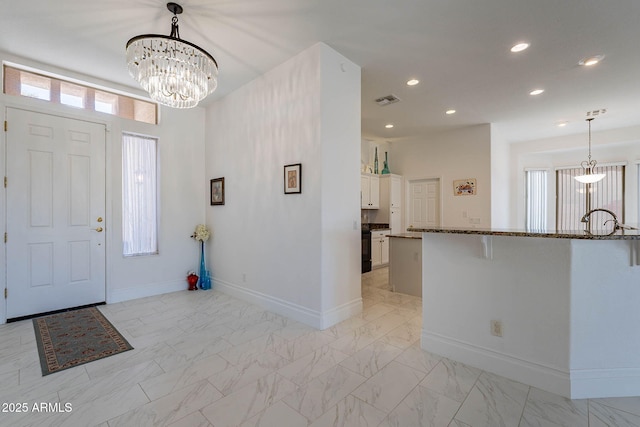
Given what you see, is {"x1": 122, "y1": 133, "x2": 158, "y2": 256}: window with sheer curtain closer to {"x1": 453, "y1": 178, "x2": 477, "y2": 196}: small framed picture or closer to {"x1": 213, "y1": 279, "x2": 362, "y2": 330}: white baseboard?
{"x1": 213, "y1": 279, "x2": 362, "y2": 330}: white baseboard

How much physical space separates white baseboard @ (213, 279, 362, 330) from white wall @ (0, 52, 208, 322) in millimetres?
1267

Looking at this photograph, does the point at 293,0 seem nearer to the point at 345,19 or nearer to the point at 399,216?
the point at 345,19

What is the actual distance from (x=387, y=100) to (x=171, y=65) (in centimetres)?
314

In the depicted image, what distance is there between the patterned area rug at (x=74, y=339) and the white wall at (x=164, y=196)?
2.14ft

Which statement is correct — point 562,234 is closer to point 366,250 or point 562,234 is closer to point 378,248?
point 366,250

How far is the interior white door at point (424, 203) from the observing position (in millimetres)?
6500

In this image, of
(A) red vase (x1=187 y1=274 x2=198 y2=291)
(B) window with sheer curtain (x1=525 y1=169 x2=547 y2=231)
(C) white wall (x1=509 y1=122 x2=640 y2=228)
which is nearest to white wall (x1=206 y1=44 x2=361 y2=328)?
(A) red vase (x1=187 y1=274 x2=198 y2=291)

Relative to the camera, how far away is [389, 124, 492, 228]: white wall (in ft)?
18.6

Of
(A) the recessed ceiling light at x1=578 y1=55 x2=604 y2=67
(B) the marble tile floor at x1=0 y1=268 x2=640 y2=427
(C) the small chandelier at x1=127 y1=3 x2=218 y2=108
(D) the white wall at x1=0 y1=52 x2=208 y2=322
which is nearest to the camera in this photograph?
(B) the marble tile floor at x1=0 y1=268 x2=640 y2=427

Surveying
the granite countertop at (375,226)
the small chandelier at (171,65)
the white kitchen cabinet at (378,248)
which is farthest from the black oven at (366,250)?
the small chandelier at (171,65)

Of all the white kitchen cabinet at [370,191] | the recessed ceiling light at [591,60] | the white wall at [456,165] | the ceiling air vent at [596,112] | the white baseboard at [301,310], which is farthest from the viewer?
the white kitchen cabinet at [370,191]

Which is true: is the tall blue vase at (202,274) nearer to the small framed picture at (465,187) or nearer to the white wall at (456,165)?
the white wall at (456,165)

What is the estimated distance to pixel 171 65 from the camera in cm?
241

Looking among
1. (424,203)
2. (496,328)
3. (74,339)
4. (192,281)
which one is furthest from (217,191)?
(424,203)
